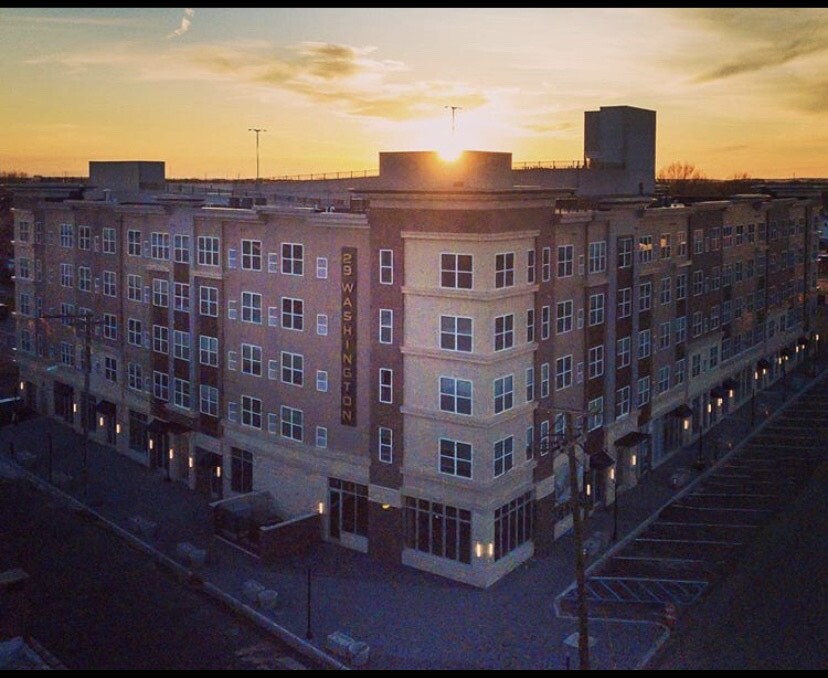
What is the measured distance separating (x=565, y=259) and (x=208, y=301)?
19.3m

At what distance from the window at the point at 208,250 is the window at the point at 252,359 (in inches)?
197

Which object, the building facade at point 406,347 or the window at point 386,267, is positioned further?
the window at point 386,267

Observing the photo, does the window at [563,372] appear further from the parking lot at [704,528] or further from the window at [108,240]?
the window at [108,240]

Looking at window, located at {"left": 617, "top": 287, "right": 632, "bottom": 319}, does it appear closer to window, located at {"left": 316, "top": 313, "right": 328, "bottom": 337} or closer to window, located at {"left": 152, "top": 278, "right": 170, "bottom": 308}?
window, located at {"left": 316, "top": 313, "right": 328, "bottom": 337}

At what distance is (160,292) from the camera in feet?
173

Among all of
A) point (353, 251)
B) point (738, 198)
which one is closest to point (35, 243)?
point (353, 251)

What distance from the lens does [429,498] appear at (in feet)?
129

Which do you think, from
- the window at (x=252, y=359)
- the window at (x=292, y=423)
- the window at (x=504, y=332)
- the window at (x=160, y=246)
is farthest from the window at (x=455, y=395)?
the window at (x=160, y=246)

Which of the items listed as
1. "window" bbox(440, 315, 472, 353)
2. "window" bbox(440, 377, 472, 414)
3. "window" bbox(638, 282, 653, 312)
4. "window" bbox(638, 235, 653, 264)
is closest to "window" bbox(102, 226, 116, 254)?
"window" bbox(440, 315, 472, 353)

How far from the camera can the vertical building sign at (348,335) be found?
1638 inches

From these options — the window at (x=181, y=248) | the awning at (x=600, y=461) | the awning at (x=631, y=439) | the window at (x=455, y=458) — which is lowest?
the awning at (x=600, y=461)

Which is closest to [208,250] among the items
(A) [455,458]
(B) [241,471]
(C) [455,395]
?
(B) [241,471]

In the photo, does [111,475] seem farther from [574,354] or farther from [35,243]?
[574,354]

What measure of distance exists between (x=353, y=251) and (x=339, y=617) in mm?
16001
